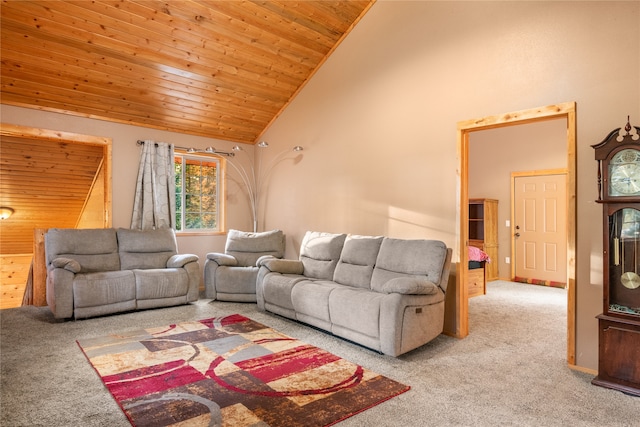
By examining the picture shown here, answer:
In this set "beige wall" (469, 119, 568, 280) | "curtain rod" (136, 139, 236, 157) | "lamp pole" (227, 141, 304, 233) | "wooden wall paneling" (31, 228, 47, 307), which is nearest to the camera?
"wooden wall paneling" (31, 228, 47, 307)

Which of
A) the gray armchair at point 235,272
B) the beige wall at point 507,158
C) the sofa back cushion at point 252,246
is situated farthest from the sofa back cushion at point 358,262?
the beige wall at point 507,158

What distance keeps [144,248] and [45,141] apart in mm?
2004

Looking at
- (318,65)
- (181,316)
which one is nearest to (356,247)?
(181,316)

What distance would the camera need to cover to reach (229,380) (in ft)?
8.30

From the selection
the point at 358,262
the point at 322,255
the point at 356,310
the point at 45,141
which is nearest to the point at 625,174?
the point at 356,310

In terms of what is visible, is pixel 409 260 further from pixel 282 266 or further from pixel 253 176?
pixel 253 176

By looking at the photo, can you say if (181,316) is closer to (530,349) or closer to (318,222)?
(318,222)

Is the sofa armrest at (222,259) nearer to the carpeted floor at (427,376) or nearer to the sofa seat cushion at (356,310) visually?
the carpeted floor at (427,376)

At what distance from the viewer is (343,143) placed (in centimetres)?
486

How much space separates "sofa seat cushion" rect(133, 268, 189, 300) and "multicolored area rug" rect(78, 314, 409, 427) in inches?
37.6

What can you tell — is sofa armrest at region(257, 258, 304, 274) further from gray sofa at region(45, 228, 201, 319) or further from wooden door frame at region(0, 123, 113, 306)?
wooden door frame at region(0, 123, 113, 306)

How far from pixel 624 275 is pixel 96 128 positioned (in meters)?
5.79

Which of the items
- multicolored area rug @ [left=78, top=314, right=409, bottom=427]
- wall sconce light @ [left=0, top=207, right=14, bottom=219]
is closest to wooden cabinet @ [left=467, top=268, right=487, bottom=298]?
multicolored area rug @ [left=78, top=314, right=409, bottom=427]

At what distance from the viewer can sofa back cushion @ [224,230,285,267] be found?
17.4 ft
